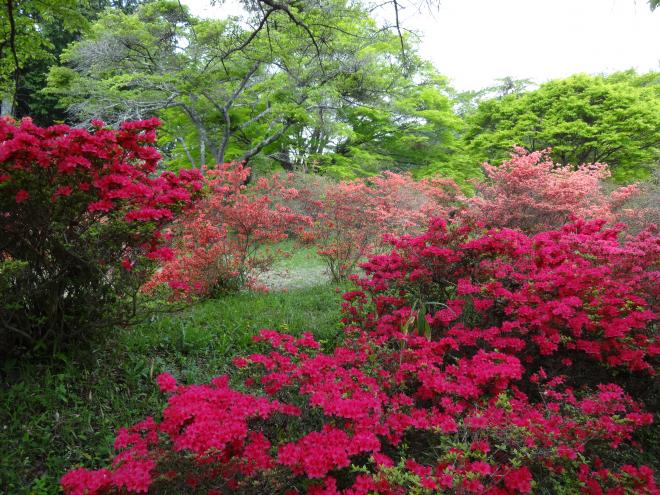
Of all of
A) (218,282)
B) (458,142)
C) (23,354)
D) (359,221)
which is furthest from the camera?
(458,142)

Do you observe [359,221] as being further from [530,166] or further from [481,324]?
[481,324]

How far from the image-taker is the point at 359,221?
707 cm

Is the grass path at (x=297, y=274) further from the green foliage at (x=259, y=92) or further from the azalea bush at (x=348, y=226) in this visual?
the green foliage at (x=259, y=92)

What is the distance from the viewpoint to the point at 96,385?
283 cm

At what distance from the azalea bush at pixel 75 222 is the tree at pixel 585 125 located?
13037mm

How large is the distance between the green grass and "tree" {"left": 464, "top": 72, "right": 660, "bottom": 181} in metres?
12.4

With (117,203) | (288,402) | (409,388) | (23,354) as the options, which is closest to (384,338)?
(409,388)

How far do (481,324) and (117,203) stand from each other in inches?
105

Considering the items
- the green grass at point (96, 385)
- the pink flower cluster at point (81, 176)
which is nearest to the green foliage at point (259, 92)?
the green grass at point (96, 385)

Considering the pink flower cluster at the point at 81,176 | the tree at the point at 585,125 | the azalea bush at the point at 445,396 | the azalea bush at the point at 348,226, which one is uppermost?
the tree at the point at 585,125

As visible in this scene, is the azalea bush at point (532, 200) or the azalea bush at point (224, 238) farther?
the azalea bush at point (532, 200)

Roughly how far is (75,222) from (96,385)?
110 centimetres

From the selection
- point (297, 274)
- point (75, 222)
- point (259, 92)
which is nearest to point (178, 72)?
point (259, 92)

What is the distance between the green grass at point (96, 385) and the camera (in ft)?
7.51
